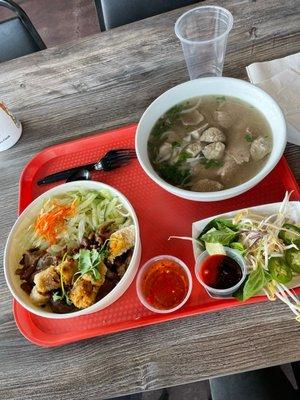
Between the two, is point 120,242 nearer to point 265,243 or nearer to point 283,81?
point 265,243

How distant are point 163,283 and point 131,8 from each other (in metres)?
1.26

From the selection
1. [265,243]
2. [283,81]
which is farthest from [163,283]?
[283,81]

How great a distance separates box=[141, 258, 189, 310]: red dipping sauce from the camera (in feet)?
3.14

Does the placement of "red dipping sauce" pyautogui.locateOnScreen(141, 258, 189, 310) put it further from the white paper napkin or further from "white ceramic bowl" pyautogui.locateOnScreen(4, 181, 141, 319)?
the white paper napkin

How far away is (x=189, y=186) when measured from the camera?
3.41 feet

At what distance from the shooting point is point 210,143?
42.8 inches

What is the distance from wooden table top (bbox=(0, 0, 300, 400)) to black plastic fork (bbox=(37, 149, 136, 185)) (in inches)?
5.3

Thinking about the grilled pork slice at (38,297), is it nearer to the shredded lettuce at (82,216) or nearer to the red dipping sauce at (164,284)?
the shredded lettuce at (82,216)

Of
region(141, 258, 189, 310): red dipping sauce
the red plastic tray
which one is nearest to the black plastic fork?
the red plastic tray

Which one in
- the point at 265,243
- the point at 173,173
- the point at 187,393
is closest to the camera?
the point at 265,243

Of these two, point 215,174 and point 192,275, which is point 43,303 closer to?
point 192,275

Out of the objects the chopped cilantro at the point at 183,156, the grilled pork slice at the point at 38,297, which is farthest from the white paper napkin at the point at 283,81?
the grilled pork slice at the point at 38,297

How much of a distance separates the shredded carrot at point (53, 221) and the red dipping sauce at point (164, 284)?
0.27 meters

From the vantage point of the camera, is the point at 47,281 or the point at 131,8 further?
the point at 131,8
